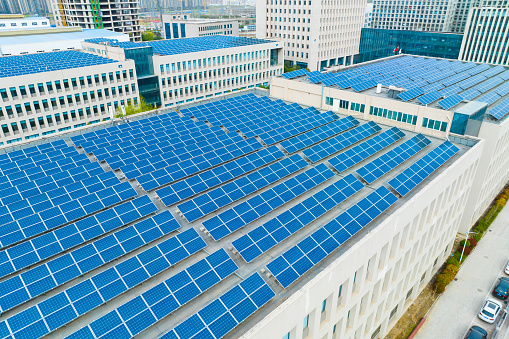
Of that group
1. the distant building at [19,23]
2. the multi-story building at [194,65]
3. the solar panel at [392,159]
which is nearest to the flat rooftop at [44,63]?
the multi-story building at [194,65]

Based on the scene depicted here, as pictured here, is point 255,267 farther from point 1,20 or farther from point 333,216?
point 1,20

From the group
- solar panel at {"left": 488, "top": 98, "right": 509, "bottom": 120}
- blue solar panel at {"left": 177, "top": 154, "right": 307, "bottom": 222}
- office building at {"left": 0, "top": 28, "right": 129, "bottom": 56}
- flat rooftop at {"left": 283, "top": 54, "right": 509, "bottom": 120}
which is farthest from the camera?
office building at {"left": 0, "top": 28, "right": 129, "bottom": 56}

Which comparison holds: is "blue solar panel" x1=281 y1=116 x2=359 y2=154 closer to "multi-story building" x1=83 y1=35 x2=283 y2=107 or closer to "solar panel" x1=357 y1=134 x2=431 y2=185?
"solar panel" x1=357 y1=134 x2=431 y2=185

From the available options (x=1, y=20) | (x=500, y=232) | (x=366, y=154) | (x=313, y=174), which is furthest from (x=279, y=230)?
(x=1, y=20)

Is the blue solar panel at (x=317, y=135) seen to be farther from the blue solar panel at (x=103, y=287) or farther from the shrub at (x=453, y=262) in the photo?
the shrub at (x=453, y=262)

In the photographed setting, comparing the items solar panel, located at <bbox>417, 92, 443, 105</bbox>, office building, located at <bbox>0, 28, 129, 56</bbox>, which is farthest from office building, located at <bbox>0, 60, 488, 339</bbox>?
office building, located at <bbox>0, 28, 129, 56</bbox>

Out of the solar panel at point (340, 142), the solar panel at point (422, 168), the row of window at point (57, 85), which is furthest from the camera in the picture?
the row of window at point (57, 85)
